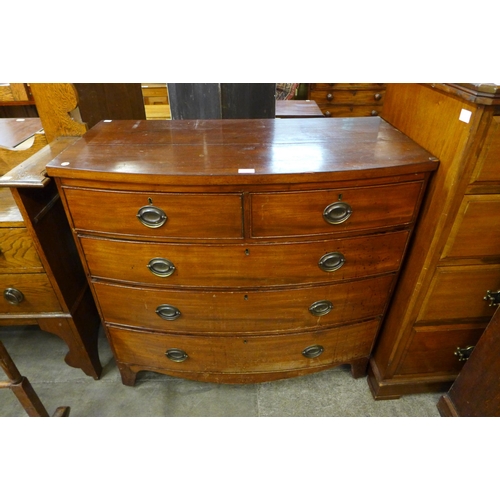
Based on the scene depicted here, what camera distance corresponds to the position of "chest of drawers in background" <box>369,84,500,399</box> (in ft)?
2.88

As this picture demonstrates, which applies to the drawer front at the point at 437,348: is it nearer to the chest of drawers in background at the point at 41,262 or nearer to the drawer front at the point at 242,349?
the drawer front at the point at 242,349

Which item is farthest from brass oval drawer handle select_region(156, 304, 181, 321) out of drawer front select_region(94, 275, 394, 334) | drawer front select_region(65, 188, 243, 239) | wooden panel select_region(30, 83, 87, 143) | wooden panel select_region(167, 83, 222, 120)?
wooden panel select_region(167, 83, 222, 120)

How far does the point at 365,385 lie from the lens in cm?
152

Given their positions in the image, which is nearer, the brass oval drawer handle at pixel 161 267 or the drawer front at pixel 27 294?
the brass oval drawer handle at pixel 161 267

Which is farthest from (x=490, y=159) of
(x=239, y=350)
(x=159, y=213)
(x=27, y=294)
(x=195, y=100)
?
(x=27, y=294)

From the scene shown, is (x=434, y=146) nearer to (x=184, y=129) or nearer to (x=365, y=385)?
(x=184, y=129)

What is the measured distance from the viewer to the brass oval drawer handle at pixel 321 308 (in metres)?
1.18

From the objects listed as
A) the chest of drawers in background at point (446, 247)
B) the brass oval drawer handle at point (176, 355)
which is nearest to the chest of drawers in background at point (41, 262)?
the brass oval drawer handle at point (176, 355)

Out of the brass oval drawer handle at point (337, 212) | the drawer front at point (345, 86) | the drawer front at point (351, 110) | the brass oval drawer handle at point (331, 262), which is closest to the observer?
the brass oval drawer handle at point (337, 212)

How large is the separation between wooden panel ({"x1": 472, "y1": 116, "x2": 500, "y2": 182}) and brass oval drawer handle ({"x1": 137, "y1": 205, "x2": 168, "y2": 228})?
2.75 ft

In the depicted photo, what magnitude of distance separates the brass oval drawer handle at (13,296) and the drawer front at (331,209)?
92 centimetres

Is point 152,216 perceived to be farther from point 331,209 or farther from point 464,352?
point 464,352

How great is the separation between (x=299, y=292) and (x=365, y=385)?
0.69 metres

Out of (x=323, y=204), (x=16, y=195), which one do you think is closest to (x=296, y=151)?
(x=323, y=204)
